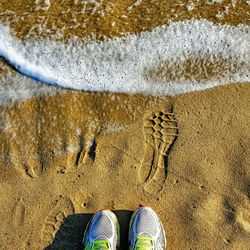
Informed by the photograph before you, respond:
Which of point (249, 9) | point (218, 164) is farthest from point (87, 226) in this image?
point (249, 9)

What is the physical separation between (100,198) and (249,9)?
242 centimetres

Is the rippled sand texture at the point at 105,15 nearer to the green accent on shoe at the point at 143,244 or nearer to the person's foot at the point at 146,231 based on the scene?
the person's foot at the point at 146,231

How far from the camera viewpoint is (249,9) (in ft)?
13.3

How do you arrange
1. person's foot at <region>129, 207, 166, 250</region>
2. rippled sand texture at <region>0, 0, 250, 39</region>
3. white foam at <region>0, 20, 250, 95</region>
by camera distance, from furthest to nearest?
1. rippled sand texture at <region>0, 0, 250, 39</region>
2. white foam at <region>0, 20, 250, 95</region>
3. person's foot at <region>129, 207, 166, 250</region>

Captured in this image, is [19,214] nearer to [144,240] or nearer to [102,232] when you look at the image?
[102,232]

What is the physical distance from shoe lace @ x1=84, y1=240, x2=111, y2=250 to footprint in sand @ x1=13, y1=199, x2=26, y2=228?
25.5 inches

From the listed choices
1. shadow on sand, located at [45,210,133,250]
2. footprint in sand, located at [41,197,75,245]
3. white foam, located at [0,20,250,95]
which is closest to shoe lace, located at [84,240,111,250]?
shadow on sand, located at [45,210,133,250]

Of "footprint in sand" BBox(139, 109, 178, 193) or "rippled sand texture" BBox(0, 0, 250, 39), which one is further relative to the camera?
"rippled sand texture" BBox(0, 0, 250, 39)

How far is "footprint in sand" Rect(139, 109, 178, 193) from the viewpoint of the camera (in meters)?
3.67

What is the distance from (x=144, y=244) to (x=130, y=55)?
1827 mm

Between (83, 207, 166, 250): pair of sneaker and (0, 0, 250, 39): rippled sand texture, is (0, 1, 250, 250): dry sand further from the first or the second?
(0, 0, 250, 39): rippled sand texture

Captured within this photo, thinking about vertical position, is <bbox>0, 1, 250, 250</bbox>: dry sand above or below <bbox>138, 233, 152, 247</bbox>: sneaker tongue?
above

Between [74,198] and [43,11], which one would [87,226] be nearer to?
[74,198]

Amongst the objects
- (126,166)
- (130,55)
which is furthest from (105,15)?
(126,166)
